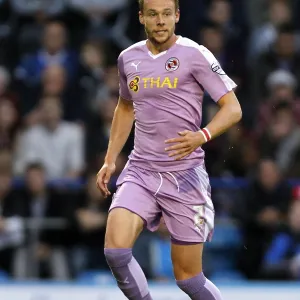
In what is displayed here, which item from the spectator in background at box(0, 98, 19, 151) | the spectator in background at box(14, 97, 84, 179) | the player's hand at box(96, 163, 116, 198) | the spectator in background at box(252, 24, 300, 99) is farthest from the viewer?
the spectator in background at box(252, 24, 300, 99)

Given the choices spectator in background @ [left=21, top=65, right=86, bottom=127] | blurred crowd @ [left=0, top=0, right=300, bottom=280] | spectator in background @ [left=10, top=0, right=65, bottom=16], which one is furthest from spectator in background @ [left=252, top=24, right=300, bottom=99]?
spectator in background @ [left=10, top=0, right=65, bottom=16]

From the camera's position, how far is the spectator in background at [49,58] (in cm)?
1322

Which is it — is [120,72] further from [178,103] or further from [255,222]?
[255,222]

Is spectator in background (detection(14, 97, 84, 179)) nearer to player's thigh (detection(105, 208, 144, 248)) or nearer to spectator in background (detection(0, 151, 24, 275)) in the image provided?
spectator in background (detection(0, 151, 24, 275))

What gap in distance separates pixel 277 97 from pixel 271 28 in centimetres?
155

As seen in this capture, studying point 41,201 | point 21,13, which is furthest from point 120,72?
point 21,13

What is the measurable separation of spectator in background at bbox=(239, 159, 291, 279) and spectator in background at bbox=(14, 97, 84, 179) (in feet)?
6.29

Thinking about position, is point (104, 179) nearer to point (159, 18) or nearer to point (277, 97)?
point (159, 18)

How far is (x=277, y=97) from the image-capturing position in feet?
41.0

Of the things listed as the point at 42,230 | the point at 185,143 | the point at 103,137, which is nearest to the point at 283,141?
the point at 103,137

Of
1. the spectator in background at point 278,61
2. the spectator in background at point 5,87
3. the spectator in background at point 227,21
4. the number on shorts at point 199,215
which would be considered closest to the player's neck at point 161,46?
the number on shorts at point 199,215

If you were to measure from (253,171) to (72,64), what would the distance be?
2812 millimetres

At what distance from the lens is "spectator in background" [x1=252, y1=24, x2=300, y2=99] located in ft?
43.0

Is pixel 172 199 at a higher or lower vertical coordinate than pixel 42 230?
higher
